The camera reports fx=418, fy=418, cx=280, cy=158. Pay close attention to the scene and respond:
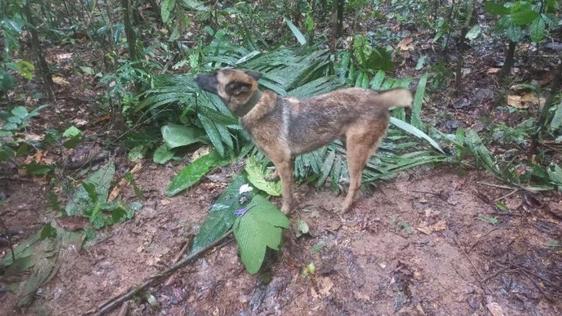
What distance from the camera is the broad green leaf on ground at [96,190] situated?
4.25m

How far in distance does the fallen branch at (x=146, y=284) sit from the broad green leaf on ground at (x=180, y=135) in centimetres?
155

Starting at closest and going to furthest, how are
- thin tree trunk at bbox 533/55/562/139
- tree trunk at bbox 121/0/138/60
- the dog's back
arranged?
the dog's back, thin tree trunk at bbox 533/55/562/139, tree trunk at bbox 121/0/138/60

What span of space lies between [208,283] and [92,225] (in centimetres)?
141

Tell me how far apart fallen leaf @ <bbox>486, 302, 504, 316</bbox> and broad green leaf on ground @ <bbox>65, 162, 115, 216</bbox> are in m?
3.73

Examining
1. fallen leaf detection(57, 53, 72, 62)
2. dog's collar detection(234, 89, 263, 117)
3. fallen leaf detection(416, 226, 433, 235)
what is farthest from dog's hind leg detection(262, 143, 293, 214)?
fallen leaf detection(57, 53, 72, 62)

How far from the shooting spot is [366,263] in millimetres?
3561

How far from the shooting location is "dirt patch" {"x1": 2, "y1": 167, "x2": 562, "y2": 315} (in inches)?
129

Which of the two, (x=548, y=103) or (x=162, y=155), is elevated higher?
(x=548, y=103)

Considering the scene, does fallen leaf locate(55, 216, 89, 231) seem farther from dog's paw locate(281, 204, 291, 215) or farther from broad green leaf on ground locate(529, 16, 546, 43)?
broad green leaf on ground locate(529, 16, 546, 43)

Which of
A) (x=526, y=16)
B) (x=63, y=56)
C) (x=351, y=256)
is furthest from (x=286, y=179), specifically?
(x=63, y=56)

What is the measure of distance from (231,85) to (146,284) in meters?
1.82

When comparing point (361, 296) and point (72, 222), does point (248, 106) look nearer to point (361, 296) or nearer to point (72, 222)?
point (361, 296)

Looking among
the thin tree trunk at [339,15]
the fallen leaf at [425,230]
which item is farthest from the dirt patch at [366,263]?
the thin tree trunk at [339,15]

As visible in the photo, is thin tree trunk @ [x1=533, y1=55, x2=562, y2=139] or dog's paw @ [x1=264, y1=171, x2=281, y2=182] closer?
thin tree trunk @ [x1=533, y1=55, x2=562, y2=139]
